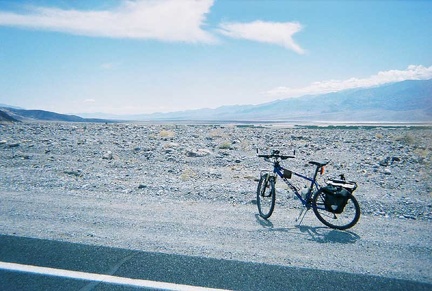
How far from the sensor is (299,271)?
3.75 meters

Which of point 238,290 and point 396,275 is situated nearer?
point 238,290

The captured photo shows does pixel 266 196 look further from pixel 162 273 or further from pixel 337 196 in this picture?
pixel 162 273

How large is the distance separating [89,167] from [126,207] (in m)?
6.62

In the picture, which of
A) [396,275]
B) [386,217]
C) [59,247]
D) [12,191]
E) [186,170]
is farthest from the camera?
[186,170]

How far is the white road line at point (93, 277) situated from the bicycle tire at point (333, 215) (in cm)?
306

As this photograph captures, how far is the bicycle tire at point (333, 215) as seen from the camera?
17.4 feet

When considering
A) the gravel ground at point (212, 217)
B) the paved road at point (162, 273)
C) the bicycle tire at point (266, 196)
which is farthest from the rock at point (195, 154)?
the paved road at point (162, 273)

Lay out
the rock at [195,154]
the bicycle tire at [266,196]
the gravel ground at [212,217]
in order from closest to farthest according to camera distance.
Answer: the gravel ground at [212,217] → the bicycle tire at [266,196] → the rock at [195,154]

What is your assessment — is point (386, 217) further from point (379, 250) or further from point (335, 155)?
point (335, 155)

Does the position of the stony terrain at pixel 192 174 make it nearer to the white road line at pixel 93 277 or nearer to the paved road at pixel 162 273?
the paved road at pixel 162 273

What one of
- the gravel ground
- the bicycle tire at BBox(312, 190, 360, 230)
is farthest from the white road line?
the bicycle tire at BBox(312, 190, 360, 230)

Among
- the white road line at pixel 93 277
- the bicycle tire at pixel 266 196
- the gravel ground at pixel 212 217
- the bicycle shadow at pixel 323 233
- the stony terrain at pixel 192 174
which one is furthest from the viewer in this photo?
the stony terrain at pixel 192 174

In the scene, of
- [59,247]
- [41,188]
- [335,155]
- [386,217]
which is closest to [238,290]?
[59,247]

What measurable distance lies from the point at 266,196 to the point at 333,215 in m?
1.40
